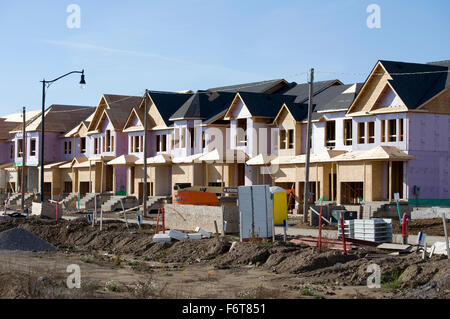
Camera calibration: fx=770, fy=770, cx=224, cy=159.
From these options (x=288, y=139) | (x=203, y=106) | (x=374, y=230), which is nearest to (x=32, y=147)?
(x=203, y=106)

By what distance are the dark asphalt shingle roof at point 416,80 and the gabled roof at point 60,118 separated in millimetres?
38057

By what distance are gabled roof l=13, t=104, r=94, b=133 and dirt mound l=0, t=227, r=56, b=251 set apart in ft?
140

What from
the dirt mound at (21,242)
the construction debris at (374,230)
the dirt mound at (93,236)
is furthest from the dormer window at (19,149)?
the construction debris at (374,230)

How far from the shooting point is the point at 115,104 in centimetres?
6253

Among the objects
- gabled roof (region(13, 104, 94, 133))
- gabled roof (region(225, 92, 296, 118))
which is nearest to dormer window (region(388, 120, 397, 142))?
gabled roof (region(225, 92, 296, 118))

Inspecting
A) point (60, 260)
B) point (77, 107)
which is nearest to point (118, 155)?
point (77, 107)

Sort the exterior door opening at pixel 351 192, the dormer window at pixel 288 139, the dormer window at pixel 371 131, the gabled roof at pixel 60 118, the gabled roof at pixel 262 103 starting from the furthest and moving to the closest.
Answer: the gabled roof at pixel 60 118 → the gabled roof at pixel 262 103 → the dormer window at pixel 288 139 → the exterior door opening at pixel 351 192 → the dormer window at pixel 371 131

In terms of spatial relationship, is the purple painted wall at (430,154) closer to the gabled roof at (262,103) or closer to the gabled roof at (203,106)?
the gabled roof at (262,103)

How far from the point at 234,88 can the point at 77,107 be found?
2081cm

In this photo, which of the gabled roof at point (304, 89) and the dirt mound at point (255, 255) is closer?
the dirt mound at point (255, 255)

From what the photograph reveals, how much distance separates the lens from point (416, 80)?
41781mm

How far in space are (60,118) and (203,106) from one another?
23327 millimetres

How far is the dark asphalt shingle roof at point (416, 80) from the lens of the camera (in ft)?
133

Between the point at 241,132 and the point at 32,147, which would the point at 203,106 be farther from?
the point at 32,147
